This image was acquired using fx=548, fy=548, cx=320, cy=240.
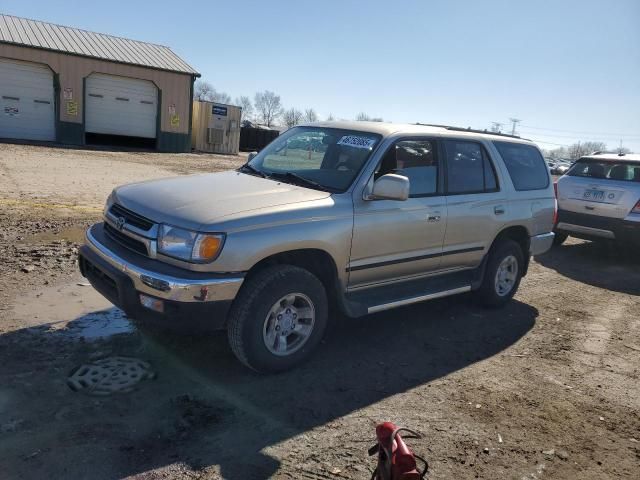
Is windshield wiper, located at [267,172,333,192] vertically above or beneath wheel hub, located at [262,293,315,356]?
above

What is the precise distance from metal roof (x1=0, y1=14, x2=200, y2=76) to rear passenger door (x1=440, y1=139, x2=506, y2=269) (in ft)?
71.0

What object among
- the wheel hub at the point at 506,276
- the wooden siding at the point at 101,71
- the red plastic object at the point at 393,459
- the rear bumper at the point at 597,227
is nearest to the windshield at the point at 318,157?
the wheel hub at the point at 506,276

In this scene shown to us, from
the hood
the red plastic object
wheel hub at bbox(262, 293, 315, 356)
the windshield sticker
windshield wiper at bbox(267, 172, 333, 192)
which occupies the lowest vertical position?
wheel hub at bbox(262, 293, 315, 356)

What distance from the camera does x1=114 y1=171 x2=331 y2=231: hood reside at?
12.2 feet

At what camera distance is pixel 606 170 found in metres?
9.23

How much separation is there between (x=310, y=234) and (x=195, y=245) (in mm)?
843

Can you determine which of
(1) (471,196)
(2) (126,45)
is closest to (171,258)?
(1) (471,196)

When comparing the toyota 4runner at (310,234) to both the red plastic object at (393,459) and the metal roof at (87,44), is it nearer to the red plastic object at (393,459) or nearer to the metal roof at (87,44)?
the red plastic object at (393,459)

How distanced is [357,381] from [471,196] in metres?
2.29

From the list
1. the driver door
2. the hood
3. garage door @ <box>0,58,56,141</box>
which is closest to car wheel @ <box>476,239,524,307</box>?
the driver door

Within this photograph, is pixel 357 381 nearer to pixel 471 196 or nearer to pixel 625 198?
pixel 471 196

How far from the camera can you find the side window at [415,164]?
15.4 ft

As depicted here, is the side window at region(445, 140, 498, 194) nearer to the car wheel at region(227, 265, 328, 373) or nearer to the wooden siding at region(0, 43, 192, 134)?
the car wheel at region(227, 265, 328, 373)

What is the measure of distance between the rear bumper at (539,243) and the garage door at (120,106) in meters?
22.0
